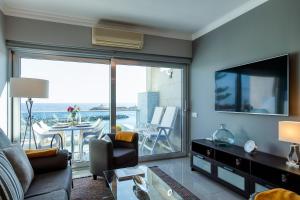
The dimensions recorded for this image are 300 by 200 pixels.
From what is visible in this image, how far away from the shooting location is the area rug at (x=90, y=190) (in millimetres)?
2418

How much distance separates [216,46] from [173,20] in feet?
2.88

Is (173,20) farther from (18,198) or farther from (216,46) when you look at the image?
(18,198)

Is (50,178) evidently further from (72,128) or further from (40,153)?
(72,128)

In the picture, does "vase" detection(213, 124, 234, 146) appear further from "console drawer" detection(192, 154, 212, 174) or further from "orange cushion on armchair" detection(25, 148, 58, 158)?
"orange cushion on armchair" detection(25, 148, 58, 158)

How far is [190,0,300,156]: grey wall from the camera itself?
7.71 feet

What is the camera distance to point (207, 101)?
3.73m

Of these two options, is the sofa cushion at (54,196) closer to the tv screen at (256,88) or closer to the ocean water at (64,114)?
the ocean water at (64,114)

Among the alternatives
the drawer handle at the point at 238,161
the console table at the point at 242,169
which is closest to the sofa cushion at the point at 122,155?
the console table at the point at 242,169

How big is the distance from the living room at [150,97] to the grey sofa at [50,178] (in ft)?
0.04

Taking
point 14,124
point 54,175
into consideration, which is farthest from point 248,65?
point 14,124

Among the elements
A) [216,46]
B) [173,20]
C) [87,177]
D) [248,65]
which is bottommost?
[87,177]

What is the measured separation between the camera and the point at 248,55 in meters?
2.91

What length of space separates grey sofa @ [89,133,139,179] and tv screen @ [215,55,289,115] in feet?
5.41

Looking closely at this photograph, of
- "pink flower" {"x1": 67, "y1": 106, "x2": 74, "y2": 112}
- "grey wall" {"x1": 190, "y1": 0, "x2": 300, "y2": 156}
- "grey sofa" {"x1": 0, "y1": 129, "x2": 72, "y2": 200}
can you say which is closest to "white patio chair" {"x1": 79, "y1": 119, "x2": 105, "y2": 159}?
"pink flower" {"x1": 67, "y1": 106, "x2": 74, "y2": 112}
